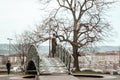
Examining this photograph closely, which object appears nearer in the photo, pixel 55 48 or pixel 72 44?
pixel 55 48

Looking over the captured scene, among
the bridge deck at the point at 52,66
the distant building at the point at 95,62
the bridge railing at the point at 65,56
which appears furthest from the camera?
the distant building at the point at 95,62

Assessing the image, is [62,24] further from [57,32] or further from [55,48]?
[55,48]

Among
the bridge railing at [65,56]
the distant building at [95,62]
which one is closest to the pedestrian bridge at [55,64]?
the bridge railing at [65,56]

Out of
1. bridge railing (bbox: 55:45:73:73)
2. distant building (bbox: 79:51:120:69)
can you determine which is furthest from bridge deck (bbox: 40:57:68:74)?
distant building (bbox: 79:51:120:69)

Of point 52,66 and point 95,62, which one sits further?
point 95,62

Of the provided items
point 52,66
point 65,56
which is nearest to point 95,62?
point 65,56

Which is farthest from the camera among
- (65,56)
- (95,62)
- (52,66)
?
(95,62)

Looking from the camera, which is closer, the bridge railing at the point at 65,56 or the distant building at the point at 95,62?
the bridge railing at the point at 65,56

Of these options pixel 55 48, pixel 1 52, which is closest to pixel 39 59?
pixel 55 48

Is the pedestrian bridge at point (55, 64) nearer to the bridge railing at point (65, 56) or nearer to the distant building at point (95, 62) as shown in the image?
the bridge railing at point (65, 56)

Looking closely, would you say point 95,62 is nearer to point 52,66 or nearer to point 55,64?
point 55,64

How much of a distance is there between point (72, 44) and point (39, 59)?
13.7m

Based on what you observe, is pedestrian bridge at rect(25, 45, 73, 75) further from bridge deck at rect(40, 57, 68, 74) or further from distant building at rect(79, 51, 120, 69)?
distant building at rect(79, 51, 120, 69)

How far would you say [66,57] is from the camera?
987 inches
